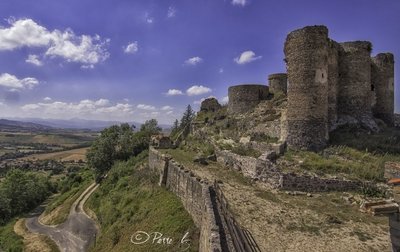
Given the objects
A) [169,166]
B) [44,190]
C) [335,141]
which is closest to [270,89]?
[335,141]

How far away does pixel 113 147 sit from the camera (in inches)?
1905

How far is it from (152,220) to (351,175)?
33.0ft

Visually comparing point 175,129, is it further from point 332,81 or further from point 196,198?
point 196,198

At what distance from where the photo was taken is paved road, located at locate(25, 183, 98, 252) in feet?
85.5

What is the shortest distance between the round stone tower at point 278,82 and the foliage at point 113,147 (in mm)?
24337

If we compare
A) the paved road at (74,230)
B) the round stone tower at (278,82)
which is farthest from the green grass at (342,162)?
the paved road at (74,230)

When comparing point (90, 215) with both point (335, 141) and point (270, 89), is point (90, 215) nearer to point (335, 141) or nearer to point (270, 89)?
point (270, 89)

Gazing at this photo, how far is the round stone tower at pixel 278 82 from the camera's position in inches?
1141

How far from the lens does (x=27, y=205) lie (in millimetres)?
53219

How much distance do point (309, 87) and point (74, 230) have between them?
24379 mm

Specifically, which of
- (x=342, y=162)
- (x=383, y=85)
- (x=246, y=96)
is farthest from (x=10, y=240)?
(x=383, y=85)

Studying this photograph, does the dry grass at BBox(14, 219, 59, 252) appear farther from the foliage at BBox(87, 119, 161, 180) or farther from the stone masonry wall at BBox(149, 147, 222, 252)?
the stone masonry wall at BBox(149, 147, 222, 252)

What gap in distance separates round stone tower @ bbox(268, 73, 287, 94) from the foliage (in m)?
24.3

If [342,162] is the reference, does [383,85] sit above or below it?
above
